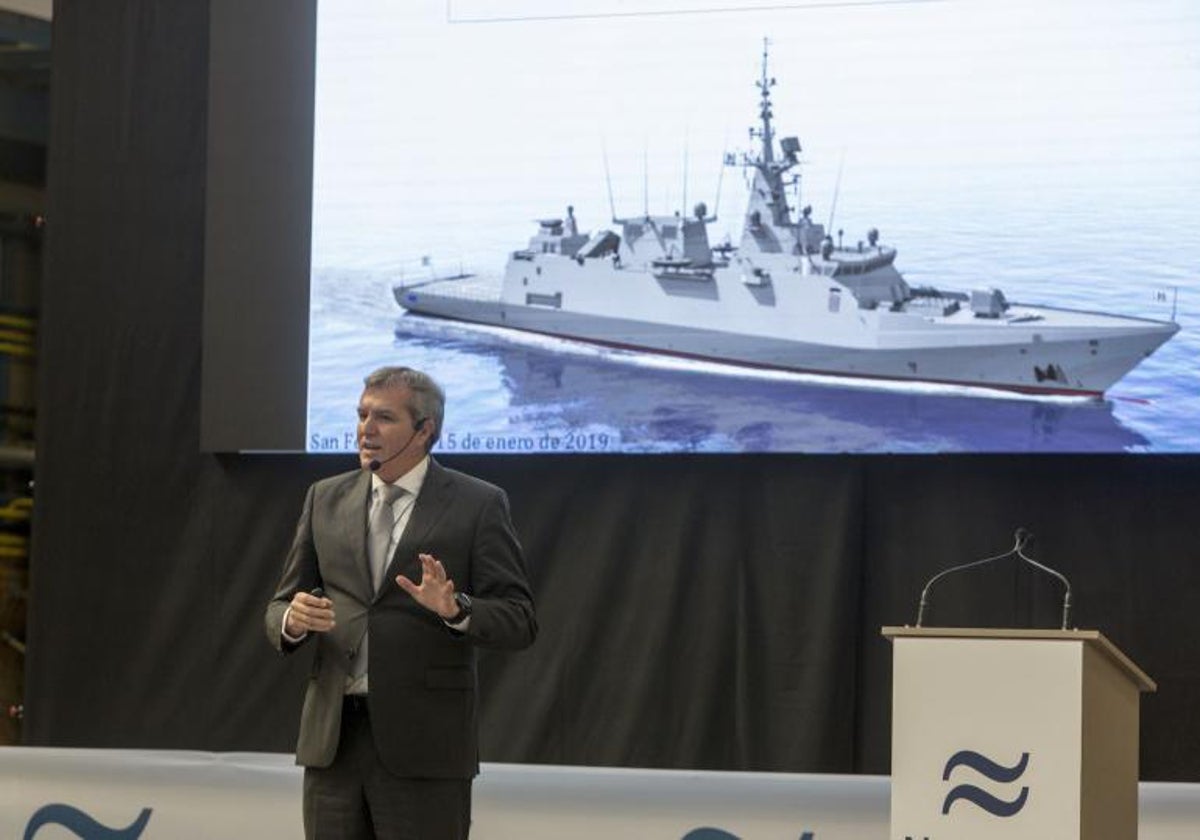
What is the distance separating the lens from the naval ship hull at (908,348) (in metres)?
4.90

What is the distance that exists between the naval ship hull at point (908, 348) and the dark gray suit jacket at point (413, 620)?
1448mm

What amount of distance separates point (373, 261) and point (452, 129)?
0.45 meters

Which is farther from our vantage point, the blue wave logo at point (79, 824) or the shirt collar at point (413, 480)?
the blue wave logo at point (79, 824)

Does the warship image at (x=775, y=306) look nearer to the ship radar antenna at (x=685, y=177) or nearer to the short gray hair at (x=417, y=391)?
the ship radar antenna at (x=685, y=177)

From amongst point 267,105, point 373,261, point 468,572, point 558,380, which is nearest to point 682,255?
point 558,380

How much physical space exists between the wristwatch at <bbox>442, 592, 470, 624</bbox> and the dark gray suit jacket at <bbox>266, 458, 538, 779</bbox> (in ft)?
0.10

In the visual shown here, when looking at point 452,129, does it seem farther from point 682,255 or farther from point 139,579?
point 139,579

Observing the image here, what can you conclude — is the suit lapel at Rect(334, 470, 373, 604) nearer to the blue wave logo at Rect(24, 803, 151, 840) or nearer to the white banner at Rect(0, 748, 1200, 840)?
the white banner at Rect(0, 748, 1200, 840)

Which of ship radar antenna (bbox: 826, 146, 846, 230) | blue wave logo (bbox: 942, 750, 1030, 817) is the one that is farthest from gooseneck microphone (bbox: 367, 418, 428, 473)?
ship radar antenna (bbox: 826, 146, 846, 230)

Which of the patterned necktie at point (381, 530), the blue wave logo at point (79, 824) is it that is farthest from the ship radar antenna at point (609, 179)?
the blue wave logo at point (79, 824)

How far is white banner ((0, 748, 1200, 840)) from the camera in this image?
4.93 metres

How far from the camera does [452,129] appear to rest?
18.0 ft

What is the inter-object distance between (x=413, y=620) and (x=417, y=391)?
48 centimetres

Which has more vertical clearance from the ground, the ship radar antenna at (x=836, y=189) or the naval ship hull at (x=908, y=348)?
the ship radar antenna at (x=836, y=189)
